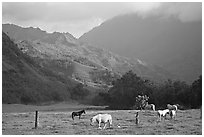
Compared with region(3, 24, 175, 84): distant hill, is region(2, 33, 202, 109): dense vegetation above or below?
below

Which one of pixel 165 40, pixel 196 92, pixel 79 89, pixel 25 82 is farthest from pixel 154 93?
pixel 79 89

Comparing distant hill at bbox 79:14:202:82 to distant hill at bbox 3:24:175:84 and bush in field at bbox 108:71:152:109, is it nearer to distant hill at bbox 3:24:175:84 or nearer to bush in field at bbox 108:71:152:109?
bush in field at bbox 108:71:152:109

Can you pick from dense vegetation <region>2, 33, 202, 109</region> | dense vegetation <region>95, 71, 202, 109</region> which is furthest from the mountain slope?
dense vegetation <region>95, 71, 202, 109</region>

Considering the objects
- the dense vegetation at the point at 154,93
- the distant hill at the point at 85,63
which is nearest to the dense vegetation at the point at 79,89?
the dense vegetation at the point at 154,93

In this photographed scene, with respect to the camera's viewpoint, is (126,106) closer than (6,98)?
Yes

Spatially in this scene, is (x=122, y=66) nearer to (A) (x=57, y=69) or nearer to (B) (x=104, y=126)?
(A) (x=57, y=69)

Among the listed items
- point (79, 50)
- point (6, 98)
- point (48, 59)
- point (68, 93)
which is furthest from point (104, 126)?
point (79, 50)
